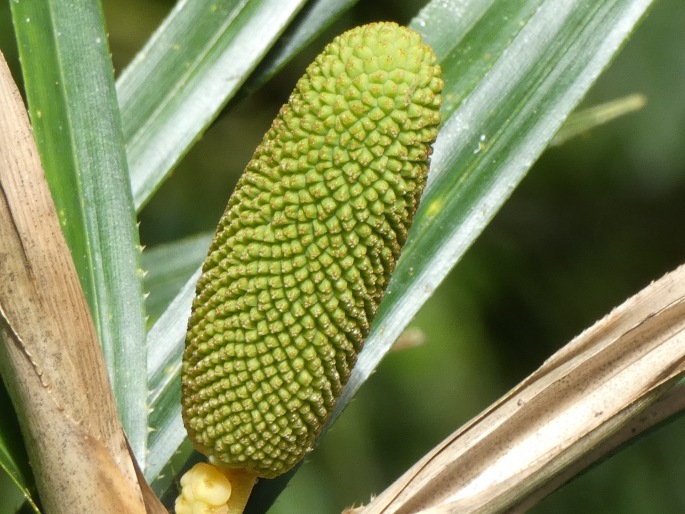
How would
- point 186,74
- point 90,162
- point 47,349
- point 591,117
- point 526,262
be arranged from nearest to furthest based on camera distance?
point 47,349 < point 90,162 < point 186,74 < point 591,117 < point 526,262

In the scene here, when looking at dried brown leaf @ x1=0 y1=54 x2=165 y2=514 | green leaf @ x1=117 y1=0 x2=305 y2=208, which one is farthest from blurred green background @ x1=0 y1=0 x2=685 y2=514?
dried brown leaf @ x1=0 y1=54 x2=165 y2=514

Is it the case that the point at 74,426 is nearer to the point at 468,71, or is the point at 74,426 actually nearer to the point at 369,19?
the point at 468,71

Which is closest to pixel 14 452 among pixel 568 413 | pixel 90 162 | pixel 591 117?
pixel 90 162

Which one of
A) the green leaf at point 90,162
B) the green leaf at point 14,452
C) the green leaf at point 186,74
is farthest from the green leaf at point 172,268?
the green leaf at point 14,452

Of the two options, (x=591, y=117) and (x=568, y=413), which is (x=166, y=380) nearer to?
(x=568, y=413)

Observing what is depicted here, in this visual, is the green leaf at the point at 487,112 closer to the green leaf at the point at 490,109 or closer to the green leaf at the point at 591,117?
the green leaf at the point at 490,109

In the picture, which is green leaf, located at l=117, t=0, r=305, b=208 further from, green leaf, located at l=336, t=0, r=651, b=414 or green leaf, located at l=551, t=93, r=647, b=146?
green leaf, located at l=551, t=93, r=647, b=146
